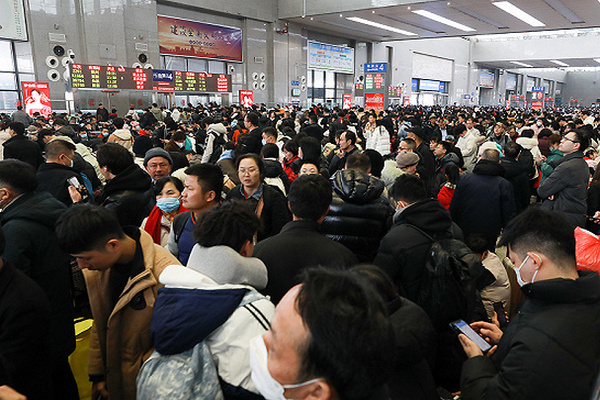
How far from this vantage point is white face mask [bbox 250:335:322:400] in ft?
3.03

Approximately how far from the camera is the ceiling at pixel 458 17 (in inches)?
619

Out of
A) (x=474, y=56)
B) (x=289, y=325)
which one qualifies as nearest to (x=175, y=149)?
(x=289, y=325)

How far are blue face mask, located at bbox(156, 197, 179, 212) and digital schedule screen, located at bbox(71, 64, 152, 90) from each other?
38.8ft

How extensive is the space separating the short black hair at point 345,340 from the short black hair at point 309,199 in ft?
3.86

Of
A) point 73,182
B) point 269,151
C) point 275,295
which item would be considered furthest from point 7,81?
point 275,295

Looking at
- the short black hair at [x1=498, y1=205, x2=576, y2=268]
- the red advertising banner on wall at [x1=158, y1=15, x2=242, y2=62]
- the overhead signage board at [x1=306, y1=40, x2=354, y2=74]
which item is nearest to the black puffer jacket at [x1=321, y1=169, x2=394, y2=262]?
the short black hair at [x1=498, y1=205, x2=576, y2=268]

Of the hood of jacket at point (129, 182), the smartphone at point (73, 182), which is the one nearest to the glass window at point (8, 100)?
the smartphone at point (73, 182)

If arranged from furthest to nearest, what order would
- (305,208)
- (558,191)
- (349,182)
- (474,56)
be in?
1. (474,56)
2. (558,191)
3. (349,182)
4. (305,208)

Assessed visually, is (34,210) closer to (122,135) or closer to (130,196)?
(130,196)

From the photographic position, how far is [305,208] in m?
2.05

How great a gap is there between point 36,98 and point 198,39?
8.20 meters

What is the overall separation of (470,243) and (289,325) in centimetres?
231

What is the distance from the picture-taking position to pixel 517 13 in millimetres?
17328

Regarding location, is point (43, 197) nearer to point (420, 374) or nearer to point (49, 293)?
point (49, 293)
